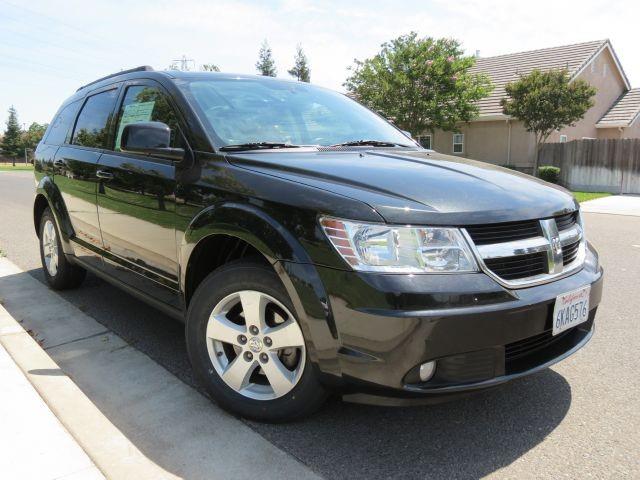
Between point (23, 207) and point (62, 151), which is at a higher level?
point (62, 151)

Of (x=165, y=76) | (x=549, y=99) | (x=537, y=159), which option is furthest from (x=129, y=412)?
(x=537, y=159)

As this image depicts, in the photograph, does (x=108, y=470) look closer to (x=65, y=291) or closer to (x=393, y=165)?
(x=393, y=165)

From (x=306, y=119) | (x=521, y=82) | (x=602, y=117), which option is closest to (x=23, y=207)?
(x=306, y=119)

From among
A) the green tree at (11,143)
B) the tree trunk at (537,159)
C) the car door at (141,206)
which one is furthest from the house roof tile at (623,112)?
the green tree at (11,143)

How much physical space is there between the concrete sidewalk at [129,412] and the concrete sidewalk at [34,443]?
0.05 metres

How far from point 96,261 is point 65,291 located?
4.07 feet

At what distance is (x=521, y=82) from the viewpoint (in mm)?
20500

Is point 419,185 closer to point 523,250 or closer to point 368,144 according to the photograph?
point 523,250

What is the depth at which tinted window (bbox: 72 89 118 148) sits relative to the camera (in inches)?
159

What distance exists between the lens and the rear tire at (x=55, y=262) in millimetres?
4898

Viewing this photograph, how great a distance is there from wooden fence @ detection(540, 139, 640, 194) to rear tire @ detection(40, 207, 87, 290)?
1943 centimetres

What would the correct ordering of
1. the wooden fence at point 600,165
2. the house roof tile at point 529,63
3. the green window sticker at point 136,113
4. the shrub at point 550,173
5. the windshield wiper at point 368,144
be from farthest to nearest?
the house roof tile at point 529,63
the shrub at point 550,173
the wooden fence at point 600,165
the green window sticker at point 136,113
the windshield wiper at point 368,144

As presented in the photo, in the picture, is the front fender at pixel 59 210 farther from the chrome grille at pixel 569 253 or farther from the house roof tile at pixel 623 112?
the house roof tile at pixel 623 112

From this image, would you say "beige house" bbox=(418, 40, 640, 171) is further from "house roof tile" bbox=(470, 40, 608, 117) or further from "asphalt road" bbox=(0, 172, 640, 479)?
"asphalt road" bbox=(0, 172, 640, 479)
